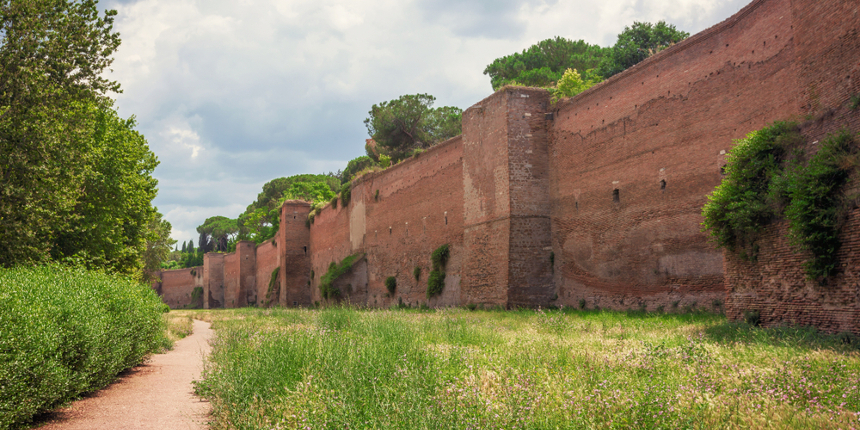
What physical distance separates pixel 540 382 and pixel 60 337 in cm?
428

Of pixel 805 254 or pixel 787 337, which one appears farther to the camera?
pixel 805 254

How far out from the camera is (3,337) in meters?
4.36

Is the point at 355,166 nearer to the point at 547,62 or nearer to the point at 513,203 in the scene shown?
the point at 547,62

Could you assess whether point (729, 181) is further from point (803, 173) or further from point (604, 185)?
point (604, 185)

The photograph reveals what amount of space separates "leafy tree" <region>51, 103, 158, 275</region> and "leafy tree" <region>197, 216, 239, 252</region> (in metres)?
57.5

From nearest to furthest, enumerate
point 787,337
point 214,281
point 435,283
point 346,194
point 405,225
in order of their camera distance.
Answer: point 787,337
point 435,283
point 405,225
point 346,194
point 214,281

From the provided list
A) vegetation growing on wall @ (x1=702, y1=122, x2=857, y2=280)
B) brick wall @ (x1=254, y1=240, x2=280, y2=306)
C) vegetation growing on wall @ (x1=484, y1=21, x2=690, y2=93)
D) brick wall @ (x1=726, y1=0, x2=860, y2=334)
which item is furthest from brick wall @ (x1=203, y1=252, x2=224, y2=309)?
brick wall @ (x1=726, y1=0, x2=860, y2=334)

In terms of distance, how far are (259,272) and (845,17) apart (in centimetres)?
4185

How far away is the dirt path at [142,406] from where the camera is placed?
5.21 m

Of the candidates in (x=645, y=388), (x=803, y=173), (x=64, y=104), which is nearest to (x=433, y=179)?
(x=64, y=104)

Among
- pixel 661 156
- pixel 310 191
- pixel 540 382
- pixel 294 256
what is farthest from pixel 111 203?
pixel 310 191

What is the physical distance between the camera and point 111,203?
1582cm

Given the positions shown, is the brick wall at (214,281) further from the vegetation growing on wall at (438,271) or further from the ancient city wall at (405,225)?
the vegetation growing on wall at (438,271)

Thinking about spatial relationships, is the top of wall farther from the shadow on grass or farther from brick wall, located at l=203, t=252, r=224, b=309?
brick wall, located at l=203, t=252, r=224, b=309
